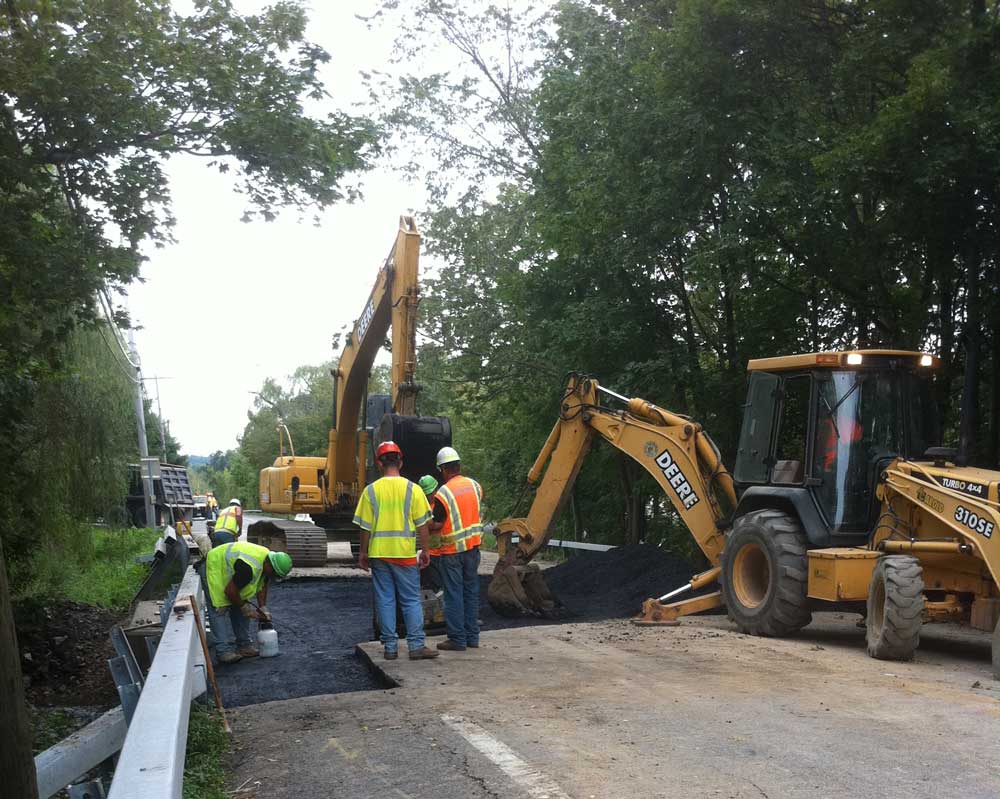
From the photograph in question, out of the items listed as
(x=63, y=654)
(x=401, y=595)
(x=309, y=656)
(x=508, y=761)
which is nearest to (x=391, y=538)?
(x=401, y=595)

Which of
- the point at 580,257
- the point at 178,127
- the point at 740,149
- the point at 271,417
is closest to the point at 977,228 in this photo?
the point at 740,149

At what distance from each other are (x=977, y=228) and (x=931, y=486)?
4682 millimetres

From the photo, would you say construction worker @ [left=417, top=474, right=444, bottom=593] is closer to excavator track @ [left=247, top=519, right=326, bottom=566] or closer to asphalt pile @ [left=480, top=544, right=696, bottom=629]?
asphalt pile @ [left=480, top=544, right=696, bottom=629]

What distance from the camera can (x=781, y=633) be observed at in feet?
33.7

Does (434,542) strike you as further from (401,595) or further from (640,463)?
(640,463)

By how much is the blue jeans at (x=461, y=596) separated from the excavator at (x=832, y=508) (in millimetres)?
2377

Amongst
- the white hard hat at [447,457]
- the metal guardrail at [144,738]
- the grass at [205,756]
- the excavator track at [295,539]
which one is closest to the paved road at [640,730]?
the grass at [205,756]

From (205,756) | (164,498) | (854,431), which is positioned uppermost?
(854,431)

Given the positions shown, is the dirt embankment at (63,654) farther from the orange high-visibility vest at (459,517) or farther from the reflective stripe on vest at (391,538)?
the orange high-visibility vest at (459,517)

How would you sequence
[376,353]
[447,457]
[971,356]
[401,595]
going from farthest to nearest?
1. [376,353]
2. [971,356]
3. [447,457]
4. [401,595]

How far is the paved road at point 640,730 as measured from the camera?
5043mm

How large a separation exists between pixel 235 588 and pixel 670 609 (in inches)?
178

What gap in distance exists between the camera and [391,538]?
9055 millimetres

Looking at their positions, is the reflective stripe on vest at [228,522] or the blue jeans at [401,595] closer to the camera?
the blue jeans at [401,595]
